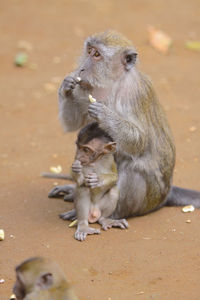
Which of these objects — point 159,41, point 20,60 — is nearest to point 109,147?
point 20,60

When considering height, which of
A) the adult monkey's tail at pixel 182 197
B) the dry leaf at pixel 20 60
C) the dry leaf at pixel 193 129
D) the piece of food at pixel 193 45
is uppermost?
the piece of food at pixel 193 45

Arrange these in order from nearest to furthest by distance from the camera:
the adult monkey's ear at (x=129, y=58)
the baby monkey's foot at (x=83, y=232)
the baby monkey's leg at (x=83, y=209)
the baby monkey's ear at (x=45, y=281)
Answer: the baby monkey's ear at (x=45, y=281), the baby monkey's foot at (x=83, y=232), the baby monkey's leg at (x=83, y=209), the adult monkey's ear at (x=129, y=58)

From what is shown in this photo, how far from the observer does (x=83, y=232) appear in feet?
23.9

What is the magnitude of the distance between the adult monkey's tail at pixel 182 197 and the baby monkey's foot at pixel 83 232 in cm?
129

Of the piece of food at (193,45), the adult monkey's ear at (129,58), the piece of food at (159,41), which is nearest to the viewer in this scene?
the adult monkey's ear at (129,58)

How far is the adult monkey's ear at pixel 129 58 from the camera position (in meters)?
7.48

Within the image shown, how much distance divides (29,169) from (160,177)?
237 centimetres

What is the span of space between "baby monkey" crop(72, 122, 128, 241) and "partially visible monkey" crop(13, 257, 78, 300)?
2.00 metres

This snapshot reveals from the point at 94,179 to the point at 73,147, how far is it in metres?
3.31

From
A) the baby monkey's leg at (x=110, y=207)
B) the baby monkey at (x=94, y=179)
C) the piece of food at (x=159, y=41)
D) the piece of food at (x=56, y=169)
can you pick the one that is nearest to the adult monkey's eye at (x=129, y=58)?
the baby monkey at (x=94, y=179)

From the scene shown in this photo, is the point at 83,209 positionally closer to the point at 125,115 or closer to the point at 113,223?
the point at 113,223

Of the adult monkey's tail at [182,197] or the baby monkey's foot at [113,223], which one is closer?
the baby monkey's foot at [113,223]

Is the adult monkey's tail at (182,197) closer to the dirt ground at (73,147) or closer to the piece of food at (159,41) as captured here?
the dirt ground at (73,147)

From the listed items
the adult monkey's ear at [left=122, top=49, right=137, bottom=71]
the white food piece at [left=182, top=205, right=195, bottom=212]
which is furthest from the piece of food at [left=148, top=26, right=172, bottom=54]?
the adult monkey's ear at [left=122, top=49, right=137, bottom=71]
